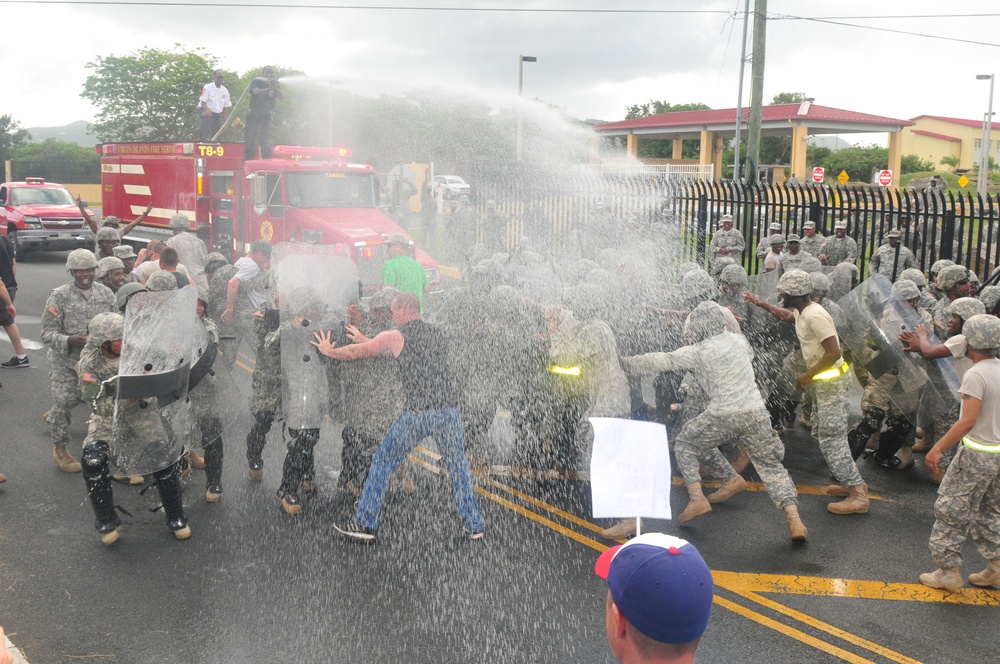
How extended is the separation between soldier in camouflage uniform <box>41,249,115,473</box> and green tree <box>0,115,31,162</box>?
183ft

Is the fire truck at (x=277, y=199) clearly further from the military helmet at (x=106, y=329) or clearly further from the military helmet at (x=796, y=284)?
the military helmet at (x=796, y=284)

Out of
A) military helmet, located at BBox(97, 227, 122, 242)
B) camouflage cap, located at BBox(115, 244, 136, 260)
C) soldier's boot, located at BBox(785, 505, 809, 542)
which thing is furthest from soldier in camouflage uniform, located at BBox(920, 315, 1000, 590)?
military helmet, located at BBox(97, 227, 122, 242)

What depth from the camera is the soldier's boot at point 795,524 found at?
244 inches

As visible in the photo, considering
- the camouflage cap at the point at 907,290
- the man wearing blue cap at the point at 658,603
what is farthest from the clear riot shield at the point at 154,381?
the camouflage cap at the point at 907,290

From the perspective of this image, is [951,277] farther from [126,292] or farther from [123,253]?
[123,253]

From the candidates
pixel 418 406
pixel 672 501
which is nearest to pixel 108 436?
pixel 418 406

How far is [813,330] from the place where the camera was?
6938 mm

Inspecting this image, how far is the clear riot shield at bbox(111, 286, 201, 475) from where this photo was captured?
5785 mm

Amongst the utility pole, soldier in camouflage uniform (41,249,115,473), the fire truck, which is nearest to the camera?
soldier in camouflage uniform (41,249,115,473)

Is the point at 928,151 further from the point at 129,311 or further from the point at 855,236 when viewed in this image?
the point at 129,311

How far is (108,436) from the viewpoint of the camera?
611cm

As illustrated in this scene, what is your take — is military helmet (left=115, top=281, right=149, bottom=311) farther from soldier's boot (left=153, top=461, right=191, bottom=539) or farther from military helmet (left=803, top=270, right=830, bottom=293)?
military helmet (left=803, top=270, right=830, bottom=293)

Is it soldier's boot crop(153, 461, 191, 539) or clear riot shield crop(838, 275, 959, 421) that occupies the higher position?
clear riot shield crop(838, 275, 959, 421)

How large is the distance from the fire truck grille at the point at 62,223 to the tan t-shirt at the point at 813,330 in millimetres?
20286
